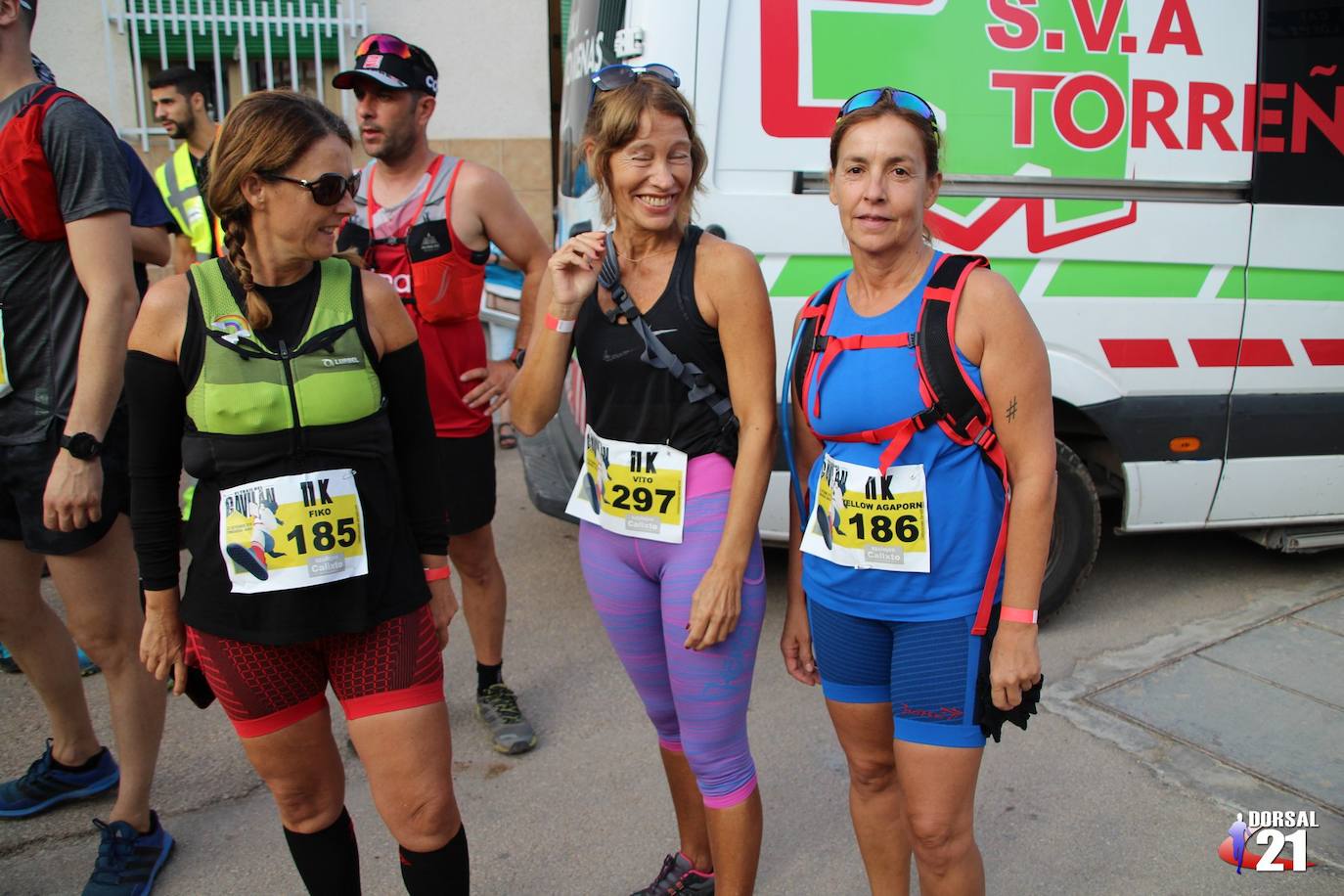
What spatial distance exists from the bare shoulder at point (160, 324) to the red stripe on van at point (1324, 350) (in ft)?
12.4

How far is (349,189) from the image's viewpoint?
2111 millimetres

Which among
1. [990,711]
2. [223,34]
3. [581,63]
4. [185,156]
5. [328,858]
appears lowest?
[328,858]

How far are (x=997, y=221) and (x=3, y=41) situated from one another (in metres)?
2.93

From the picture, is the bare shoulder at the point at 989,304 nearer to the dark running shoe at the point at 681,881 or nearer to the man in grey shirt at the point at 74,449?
the dark running shoe at the point at 681,881

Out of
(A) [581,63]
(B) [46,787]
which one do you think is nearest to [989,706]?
(B) [46,787]

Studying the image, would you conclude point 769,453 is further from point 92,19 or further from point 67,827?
point 92,19

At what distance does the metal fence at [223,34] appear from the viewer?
339 inches

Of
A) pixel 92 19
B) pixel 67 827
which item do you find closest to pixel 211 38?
pixel 92 19

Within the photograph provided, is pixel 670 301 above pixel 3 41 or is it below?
below

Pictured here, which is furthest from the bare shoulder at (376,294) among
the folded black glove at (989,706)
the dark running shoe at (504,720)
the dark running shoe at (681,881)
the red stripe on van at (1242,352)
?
the red stripe on van at (1242,352)

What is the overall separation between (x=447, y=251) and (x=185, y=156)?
91.6 inches

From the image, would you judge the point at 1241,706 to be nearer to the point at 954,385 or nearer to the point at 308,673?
the point at 954,385

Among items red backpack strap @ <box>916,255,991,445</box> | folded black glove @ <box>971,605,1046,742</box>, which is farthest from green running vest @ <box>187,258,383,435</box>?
folded black glove @ <box>971,605,1046,742</box>

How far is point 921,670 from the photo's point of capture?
2094 mm
